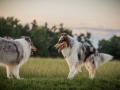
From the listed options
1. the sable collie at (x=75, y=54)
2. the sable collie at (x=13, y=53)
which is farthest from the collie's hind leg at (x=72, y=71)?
the sable collie at (x=13, y=53)

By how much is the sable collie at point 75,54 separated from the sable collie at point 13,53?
4.22 ft

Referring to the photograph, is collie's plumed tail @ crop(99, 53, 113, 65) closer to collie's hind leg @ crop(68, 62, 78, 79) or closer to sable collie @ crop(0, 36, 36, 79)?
collie's hind leg @ crop(68, 62, 78, 79)

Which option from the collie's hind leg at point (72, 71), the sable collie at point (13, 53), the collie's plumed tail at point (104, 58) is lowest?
the collie's hind leg at point (72, 71)

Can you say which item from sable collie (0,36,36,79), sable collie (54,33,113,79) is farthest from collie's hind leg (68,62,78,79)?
sable collie (0,36,36,79)

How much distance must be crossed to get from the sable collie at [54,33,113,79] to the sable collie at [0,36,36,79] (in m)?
1.28

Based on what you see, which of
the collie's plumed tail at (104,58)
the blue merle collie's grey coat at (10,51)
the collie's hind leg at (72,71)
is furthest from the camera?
the collie's plumed tail at (104,58)

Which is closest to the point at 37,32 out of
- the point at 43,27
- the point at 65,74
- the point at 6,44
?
the point at 43,27

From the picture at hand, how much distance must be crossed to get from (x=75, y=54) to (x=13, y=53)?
2.39m

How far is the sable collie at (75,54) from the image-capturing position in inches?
304

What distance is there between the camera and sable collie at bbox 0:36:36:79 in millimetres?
7020

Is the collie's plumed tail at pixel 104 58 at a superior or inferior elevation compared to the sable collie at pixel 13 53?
inferior

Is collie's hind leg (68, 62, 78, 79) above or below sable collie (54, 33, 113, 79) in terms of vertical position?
below

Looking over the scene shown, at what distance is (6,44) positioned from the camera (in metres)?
7.09

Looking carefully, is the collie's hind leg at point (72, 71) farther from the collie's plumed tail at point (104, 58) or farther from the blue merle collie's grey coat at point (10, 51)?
the blue merle collie's grey coat at point (10, 51)
